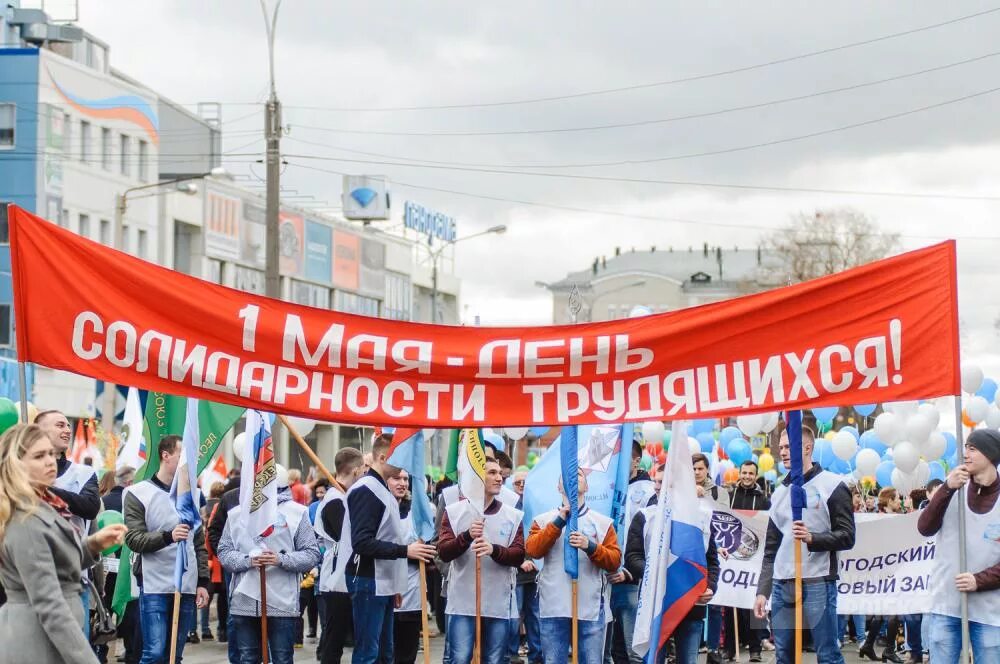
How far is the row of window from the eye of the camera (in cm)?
5012

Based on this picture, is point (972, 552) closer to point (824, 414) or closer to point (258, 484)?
point (258, 484)

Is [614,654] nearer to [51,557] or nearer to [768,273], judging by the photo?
[51,557]

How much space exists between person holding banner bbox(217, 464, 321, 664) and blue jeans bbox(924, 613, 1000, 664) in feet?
15.0

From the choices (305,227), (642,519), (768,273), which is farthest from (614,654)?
(768,273)

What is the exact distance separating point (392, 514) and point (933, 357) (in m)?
4.22

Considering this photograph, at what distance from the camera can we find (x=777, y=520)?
11.2 metres

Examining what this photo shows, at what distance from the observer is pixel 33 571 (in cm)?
679

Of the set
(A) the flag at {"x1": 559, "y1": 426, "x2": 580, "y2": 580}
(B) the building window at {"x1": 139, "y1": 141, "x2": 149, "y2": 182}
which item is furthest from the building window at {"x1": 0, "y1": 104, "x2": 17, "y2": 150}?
(A) the flag at {"x1": 559, "y1": 426, "x2": 580, "y2": 580}

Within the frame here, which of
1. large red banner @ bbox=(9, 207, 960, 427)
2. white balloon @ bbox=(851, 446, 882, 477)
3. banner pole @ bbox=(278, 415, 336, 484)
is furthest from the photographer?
white balloon @ bbox=(851, 446, 882, 477)

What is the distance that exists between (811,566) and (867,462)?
1310cm

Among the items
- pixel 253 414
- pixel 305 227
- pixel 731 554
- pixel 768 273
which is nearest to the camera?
pixel 253 414

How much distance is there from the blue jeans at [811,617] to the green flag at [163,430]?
15.4 ft

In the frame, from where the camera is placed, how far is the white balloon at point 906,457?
70.4ft

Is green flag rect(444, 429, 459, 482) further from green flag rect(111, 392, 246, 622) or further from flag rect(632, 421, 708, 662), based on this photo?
flag rect(632, 421, 708, 662)
